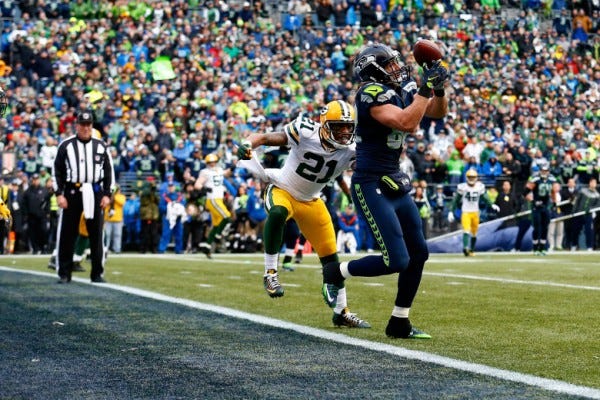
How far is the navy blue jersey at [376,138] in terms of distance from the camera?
710cm

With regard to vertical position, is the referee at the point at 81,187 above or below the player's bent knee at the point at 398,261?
above

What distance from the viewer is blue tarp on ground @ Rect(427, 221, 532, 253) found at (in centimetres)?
2597

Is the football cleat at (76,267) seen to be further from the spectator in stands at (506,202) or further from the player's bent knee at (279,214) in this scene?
the spectator in stands at (506,202)

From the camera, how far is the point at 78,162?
504 inches

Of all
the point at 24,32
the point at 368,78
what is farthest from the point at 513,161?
the point at 368,78

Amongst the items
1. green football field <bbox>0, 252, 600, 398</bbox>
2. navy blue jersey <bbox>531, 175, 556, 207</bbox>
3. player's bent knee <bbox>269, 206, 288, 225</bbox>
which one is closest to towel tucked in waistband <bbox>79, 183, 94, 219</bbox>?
green football field <bbox>0, 252, 600, 398</bbox>

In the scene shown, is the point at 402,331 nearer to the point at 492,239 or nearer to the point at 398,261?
the point at 398,261

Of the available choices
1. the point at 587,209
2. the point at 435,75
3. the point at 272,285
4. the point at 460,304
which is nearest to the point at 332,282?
the point at 272,285

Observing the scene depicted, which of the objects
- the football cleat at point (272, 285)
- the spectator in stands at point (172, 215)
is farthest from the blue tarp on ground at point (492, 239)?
the football cleat at point (272, 285)

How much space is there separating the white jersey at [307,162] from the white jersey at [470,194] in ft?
48.9

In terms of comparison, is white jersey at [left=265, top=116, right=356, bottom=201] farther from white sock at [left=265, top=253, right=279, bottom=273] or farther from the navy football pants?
the navy football pants

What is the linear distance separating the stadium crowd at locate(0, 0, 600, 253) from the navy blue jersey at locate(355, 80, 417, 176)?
48.9 ft

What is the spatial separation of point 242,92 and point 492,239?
21.8 feet

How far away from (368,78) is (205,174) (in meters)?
13.4
